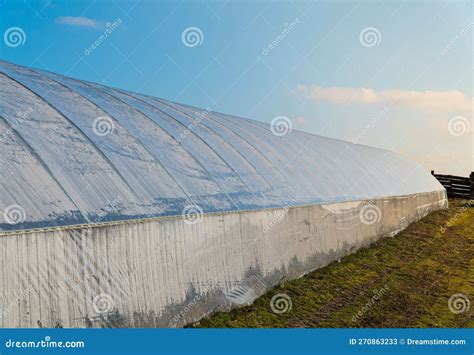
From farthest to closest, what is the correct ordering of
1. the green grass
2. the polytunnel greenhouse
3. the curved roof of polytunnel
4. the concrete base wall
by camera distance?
the green grass
the curved roof of polytunnel
the polytunnel greenhouse
the concrete base wall

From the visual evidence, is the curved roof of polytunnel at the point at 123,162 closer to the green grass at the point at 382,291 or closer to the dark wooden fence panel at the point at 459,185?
the green grass at the point at 382,291

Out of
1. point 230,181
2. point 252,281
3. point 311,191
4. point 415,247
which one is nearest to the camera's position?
point 252,281

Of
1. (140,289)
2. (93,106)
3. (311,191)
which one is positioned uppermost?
(93,106)

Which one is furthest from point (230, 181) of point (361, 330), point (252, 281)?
point (361, 330)

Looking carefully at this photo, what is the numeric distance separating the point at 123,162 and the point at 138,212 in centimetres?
127

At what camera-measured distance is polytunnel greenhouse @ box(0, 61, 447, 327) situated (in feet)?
21.9

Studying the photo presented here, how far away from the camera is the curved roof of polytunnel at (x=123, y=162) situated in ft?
23.7

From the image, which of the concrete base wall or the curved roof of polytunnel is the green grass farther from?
the curved roof of polytunnel

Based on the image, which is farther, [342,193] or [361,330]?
[342,193]

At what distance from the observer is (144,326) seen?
7.72 metres

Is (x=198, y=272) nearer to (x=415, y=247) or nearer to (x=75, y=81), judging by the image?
(x=75, y=81)

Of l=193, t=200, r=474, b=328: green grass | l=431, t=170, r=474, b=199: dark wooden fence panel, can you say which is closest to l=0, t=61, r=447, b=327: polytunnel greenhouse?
l=193, t=200, r=474, b=328: green grass

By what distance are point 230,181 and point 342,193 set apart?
5454 millimetres

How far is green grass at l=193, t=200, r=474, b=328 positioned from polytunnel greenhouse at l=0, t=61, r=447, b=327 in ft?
1.33
